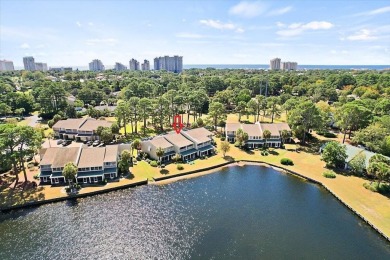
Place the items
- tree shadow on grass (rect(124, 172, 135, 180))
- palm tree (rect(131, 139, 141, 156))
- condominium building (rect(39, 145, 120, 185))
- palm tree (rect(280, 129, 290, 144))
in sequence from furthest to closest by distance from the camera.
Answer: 1. palm tree (rect(280, 129, 290, 144))
2. palm tree (rect(131, 139, 141, 156))
3. tree shadow on grass (rect(124, 172, 135, 180))
4. condominium building (rect(39, 145, 120, 185))

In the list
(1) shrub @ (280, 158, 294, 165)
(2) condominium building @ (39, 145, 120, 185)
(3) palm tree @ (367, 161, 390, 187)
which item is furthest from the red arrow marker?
(3) palm tree @ (367, 161, 390, 187)

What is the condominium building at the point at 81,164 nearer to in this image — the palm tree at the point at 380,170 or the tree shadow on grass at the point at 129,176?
the tree shadow on grass at the point at 129,176

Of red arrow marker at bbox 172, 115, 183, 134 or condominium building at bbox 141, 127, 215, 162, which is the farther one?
red arrow marker at bbox 172, 115, 183, 134

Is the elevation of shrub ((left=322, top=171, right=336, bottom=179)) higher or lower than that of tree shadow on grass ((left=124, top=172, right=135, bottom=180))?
higher

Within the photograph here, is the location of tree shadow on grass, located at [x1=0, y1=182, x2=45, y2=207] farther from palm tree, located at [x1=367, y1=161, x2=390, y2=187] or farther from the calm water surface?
palm tree, located at [x1=367, y1=161, x2=390, y2=187]

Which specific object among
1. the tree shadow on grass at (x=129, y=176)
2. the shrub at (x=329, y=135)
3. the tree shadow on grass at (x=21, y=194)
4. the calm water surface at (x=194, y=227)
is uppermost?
the shrub at (x=329, y=135)

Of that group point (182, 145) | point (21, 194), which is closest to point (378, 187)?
point (182, 145)

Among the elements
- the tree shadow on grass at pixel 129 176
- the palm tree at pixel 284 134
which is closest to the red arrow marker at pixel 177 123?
the palm tree at pixel 284 134

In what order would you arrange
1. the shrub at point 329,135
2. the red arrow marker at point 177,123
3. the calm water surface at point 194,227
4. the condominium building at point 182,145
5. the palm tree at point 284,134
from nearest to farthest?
the calm water surface at point 194,227, the condominium building at point 182,145, the palm tree at point 284,134, the shrub at point 329,135, the red arrow marker at point 177,123

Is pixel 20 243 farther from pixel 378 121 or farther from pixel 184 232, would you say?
pixel 378 121
